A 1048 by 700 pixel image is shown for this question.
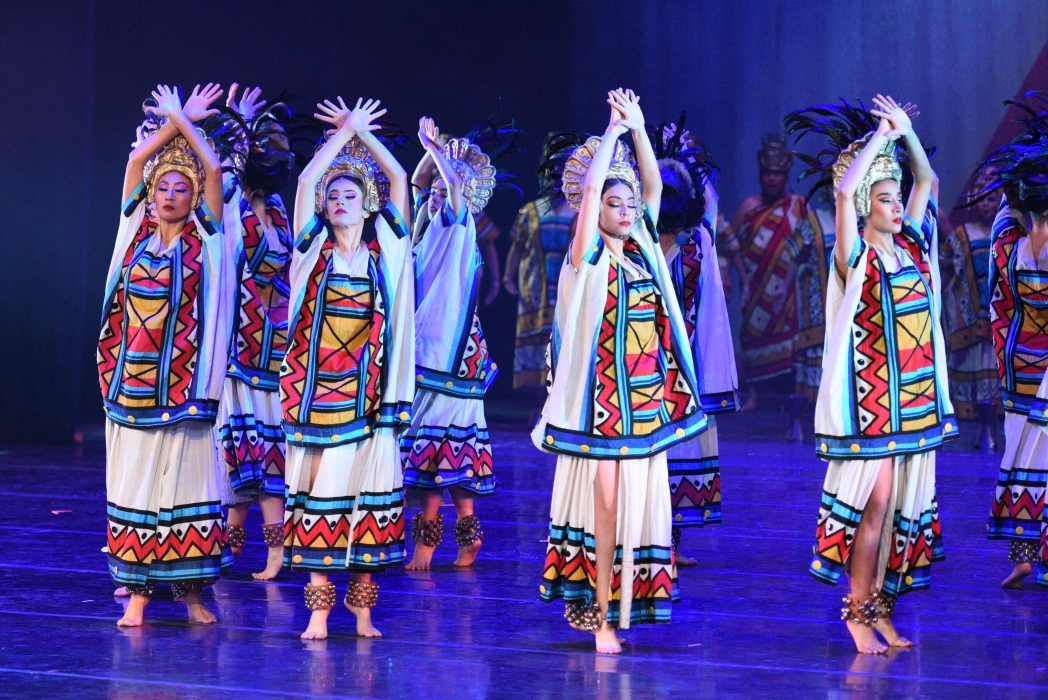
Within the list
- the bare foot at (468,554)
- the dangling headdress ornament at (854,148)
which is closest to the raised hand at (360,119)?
the dangling headdress ornament at (854,148)

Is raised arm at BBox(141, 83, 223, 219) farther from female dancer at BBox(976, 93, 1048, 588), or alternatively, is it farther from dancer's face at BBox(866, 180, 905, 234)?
female dancer at BBox(976, 93, 1048, 588)

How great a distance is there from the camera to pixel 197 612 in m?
4.93

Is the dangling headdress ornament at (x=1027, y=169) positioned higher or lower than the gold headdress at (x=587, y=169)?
higher

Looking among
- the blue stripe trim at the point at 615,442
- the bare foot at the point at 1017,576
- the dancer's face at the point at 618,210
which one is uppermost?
the dancer's face at the point at 618,210

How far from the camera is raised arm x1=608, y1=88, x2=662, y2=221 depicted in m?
4.56

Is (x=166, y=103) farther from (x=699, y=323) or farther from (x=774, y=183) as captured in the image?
(x=774, y=183)

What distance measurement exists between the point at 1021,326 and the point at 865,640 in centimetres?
173

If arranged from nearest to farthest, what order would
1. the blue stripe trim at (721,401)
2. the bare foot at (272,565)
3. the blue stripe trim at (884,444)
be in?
1. the blue stripe trim at (884,444)
2. the bare foot at (272,565)
3. the blue stripe trim at (721,401)

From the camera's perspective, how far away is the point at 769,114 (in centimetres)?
1129

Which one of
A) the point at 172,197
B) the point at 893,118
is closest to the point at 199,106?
the point at 172,197

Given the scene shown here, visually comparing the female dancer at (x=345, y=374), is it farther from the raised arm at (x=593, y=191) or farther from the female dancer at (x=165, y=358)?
the raised arm at (x=593, y=191)

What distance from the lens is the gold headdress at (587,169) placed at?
462 cm

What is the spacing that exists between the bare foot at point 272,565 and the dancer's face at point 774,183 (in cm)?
636

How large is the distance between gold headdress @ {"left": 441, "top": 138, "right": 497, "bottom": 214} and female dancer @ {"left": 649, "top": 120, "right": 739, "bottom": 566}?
78cm
